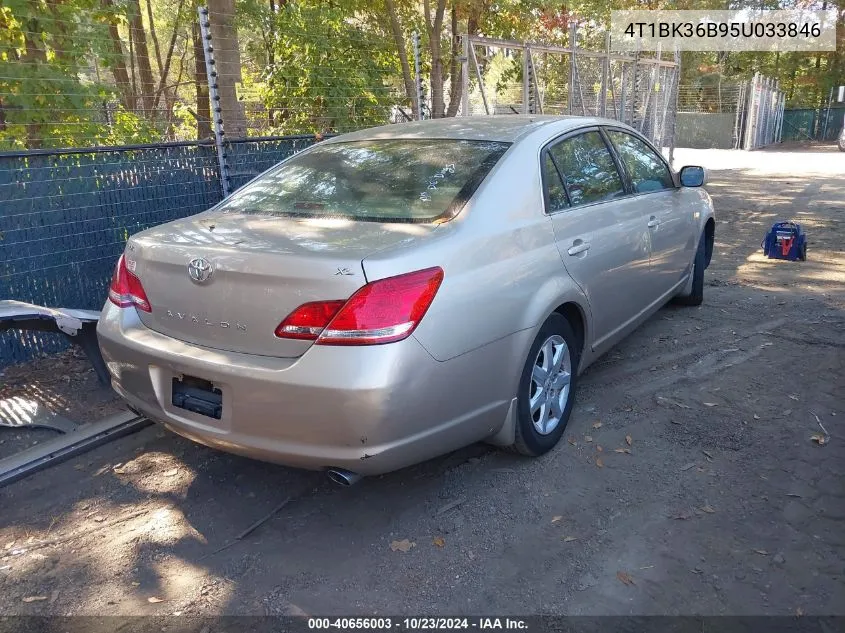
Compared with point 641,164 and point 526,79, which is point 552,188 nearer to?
point 641,164

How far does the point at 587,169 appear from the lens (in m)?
4.06

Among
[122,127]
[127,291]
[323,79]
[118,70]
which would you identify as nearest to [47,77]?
[122,127]

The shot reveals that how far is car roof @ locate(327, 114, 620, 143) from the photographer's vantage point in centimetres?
374

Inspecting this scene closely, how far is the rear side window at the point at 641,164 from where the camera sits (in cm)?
457

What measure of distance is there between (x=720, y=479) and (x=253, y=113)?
7066mm

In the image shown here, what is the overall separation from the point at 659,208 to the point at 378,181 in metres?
2.24

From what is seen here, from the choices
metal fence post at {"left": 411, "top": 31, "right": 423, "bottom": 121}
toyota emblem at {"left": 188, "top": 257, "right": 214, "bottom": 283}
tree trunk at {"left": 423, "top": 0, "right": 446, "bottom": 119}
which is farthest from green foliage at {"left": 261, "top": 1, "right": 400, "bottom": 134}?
toyota emblem at {"left": 188, "top": 257, "right": 214, "bottom": 283}

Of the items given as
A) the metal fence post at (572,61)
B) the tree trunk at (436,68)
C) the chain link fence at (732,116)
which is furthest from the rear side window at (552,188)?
the chain link fence at (732,116)

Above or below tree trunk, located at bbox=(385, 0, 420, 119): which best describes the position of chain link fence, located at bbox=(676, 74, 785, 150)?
below

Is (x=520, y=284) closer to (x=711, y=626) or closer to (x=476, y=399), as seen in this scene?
(x=476, y=399)

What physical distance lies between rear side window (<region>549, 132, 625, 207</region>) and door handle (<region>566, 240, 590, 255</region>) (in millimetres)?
237

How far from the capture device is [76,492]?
3383 millimetres

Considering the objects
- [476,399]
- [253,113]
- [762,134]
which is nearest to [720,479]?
[476,399]

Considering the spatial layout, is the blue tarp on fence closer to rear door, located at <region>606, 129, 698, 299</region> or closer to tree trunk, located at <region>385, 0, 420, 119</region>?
tree trunk, located at <region>385, 0, 420, 119</region>
